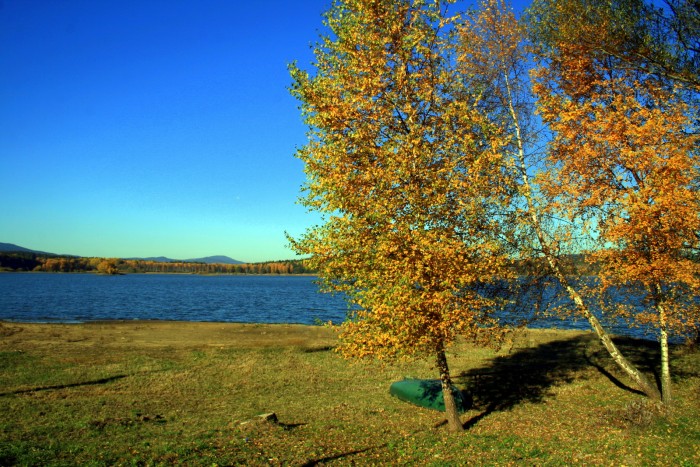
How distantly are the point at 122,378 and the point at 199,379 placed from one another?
12.2 feet

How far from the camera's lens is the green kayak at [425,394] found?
18.0m

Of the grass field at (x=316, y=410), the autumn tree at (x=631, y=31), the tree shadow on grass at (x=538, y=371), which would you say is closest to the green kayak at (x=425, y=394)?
the grass field at (x=316, y=410)

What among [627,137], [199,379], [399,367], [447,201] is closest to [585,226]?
[627,137]

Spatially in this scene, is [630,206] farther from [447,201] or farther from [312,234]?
[312,234]

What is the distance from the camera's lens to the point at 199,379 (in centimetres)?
2288

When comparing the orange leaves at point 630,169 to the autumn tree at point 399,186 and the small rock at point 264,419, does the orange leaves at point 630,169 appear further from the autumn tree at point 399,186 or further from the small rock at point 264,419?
the small rock at point 264,419

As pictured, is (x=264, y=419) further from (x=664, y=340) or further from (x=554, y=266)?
(x=664, y=340)

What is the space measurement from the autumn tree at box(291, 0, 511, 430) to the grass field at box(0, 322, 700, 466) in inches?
104

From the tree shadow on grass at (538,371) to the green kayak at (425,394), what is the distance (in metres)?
0.94

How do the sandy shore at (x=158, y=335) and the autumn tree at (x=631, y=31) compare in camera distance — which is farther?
the sandy shore at (x=158, y=335)

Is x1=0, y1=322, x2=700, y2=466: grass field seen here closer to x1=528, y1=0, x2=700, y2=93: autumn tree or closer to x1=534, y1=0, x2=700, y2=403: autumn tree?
x1=534, y1=0, x2=700, y2=403: autumn tree

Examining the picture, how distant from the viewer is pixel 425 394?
18.5 meters

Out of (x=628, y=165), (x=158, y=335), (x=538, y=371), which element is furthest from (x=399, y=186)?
(x=158, y=335)

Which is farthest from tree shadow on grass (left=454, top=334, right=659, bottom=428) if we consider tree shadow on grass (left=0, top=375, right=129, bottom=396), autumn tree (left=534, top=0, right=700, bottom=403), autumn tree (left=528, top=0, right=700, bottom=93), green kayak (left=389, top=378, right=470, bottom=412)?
tree shadow on grass (left=0, top=375, right=129, bottom=396)
